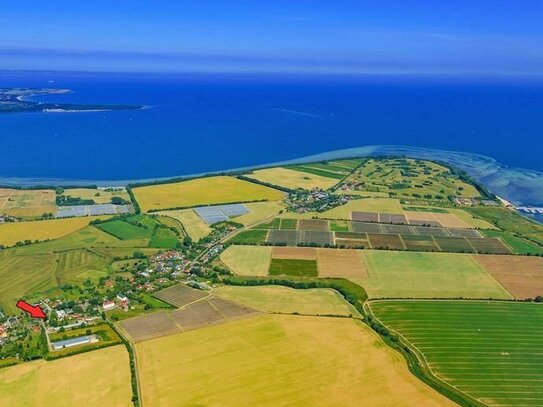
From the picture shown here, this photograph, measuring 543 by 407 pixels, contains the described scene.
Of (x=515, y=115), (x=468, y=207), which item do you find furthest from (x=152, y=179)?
(x=515, y=115)

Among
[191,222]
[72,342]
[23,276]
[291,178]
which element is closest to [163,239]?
[191,222]

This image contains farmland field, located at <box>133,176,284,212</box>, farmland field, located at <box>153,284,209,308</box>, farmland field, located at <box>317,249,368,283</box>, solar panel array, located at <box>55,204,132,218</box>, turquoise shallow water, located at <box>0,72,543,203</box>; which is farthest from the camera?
turquoise shallow water, located at <box>0,72,543,203</box>

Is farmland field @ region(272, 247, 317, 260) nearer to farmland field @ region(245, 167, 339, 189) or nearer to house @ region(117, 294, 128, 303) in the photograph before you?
house @ region(117, 294, 128, 303)

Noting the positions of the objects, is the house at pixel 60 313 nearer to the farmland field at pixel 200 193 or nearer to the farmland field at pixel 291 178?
the farmland field at pixel 200 193

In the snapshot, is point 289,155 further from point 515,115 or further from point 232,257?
point 515,115

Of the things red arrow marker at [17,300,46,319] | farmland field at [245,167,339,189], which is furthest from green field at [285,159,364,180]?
red arrow marker at [17,300,46,319]

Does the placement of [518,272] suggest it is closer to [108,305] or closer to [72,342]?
[108,305]

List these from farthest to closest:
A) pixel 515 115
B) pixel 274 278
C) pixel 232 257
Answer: pixel 515 115 < pixel 232 257 < pixel 274 278
